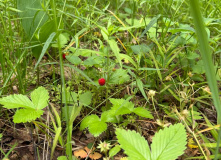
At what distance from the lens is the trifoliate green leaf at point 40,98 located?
101cm

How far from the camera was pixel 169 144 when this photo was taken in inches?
31.4

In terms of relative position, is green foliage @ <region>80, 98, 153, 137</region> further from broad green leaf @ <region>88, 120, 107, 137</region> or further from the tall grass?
the tall grass

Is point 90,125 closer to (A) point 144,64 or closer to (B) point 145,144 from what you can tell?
(B) point 145,144

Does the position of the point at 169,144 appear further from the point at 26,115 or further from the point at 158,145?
the point at 26,115

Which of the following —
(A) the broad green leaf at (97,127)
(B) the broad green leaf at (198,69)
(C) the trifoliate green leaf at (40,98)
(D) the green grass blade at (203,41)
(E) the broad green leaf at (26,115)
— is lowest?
(A) the broad green leaf at (97,127)

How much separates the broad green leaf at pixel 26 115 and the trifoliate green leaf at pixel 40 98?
0.04 meters

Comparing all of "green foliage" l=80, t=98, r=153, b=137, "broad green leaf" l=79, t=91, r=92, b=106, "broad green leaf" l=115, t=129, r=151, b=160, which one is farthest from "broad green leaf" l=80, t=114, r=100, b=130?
"broad green leaf" l=115, t=129, r=151, b=160

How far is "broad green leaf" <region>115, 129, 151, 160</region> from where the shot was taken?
0.76m

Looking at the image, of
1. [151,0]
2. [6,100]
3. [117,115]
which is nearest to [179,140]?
[117,115]

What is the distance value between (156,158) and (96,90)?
0.67 m

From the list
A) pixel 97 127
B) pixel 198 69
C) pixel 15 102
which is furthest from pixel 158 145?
pixel 198 69

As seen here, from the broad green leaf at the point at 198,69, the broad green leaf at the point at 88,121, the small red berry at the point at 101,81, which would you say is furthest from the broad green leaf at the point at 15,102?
the broad green leaf at the point at 198,69

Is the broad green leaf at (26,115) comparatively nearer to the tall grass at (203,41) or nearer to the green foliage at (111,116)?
the green foliage at (111,116)

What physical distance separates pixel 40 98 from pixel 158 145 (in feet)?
1.94
